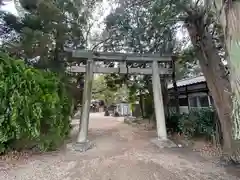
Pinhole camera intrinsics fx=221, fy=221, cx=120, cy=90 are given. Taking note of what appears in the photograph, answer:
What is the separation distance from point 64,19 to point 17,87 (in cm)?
371

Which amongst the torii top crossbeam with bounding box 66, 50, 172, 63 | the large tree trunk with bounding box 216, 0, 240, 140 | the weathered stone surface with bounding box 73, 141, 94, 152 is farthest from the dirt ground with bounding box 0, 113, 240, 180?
the torii top crossbeam with bounding box 66, 50, 172, 63

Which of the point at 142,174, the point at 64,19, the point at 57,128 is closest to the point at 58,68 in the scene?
the point at 64,19

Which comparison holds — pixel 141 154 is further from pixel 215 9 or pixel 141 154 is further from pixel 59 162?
pixel 215 9

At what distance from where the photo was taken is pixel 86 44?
34.2ft

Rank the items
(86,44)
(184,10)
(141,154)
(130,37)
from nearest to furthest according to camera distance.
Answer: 1. (184,10)
2. (141,154)
3. (130,37)
4. (86,44)

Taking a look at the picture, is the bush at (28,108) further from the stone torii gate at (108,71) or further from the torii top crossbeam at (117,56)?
the torii top crossbeam at (117,56)

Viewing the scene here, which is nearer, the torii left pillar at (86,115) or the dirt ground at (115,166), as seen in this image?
the dirt ground at (115,166)

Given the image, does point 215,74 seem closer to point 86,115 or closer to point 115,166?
point 115,166

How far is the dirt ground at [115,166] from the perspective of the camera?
475 cm

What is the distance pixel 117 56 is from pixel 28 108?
433cm

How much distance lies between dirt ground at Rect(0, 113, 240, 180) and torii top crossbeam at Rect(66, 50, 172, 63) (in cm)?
353

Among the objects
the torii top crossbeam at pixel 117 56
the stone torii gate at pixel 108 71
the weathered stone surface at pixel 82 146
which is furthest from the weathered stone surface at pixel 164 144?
the torii top crossbeam at pixel 117 56

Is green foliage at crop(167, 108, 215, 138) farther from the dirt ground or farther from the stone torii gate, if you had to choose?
the dirt ground

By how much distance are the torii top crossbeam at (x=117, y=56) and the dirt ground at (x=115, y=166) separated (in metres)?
3.53
